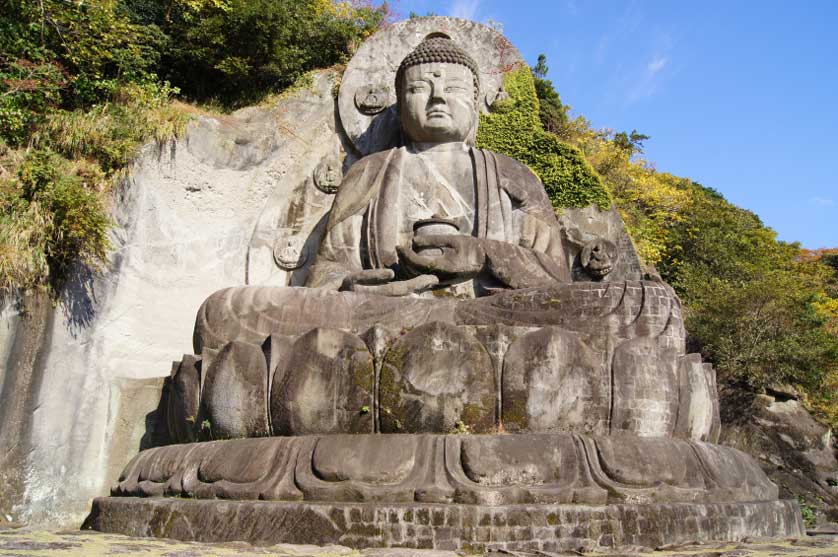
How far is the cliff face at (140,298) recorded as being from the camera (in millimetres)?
7383

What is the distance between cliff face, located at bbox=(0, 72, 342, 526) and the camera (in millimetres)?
7383

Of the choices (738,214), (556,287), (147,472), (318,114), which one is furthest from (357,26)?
(738,214)

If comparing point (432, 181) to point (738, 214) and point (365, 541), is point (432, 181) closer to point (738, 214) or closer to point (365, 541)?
point (365, 541)

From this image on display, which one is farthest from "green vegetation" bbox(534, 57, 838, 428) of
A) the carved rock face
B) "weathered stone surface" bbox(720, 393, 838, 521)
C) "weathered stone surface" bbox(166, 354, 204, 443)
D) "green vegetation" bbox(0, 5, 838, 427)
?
"weathered stone surface" bbox(166, 354, 204, 443)

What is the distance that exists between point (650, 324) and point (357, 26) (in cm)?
700

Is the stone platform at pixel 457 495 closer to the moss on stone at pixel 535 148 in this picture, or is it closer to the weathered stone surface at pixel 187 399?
the weathered stone surface at pixel 187 399

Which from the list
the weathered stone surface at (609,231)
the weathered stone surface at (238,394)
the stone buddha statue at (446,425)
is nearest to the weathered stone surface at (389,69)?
the weathered stone surface at (609,231)

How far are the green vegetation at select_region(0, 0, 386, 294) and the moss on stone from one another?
228 cm

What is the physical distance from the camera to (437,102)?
8625mm

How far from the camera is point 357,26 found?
11.2 meters

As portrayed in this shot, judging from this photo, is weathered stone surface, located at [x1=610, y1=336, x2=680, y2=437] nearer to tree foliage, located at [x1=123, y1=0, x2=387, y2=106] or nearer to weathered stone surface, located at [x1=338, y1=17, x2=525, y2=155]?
weathered stone surface, located at [x1=338, y1=17, x2=525, y2=155]

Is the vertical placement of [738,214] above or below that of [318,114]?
above

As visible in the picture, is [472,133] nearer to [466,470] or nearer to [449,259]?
[449,259]

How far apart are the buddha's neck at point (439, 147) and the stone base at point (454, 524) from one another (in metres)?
4.77
